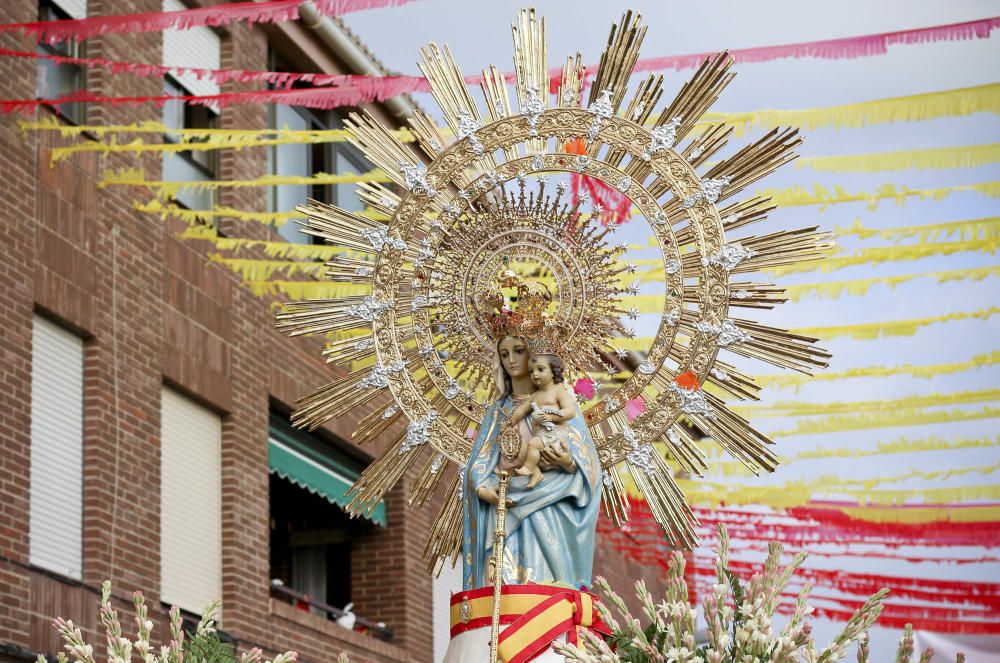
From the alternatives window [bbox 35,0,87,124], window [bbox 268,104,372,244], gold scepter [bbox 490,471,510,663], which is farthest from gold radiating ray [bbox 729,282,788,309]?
window [bbox 268,104,372,244]

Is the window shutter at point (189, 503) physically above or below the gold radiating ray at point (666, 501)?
above

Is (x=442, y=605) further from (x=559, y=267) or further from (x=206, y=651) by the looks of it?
(x=206, y=651)

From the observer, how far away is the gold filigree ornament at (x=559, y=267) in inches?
430

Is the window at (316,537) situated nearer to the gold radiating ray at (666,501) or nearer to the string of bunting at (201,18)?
the string of bunting at (201,18)

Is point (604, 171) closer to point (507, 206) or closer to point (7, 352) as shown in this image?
point (507, 206)

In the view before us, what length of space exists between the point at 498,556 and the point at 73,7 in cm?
857

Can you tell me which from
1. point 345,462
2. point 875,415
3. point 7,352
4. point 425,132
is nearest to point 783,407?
point 875,415

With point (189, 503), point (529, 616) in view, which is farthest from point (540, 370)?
point (189, 503)

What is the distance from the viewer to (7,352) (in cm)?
1527

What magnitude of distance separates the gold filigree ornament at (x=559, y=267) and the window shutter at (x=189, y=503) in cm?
627

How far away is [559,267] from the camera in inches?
436

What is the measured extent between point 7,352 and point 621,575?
587 inches

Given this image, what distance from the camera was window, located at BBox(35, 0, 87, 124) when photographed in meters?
16.6

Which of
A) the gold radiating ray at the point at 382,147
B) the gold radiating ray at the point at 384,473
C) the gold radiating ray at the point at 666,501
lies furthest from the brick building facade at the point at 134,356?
the gold radiating ray at the point at 666,501
